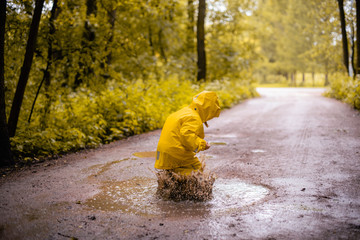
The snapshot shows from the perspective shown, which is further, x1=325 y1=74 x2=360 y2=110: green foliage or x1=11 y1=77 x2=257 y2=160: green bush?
x1=325 y1=74 x2=360 y2=110: green foliage

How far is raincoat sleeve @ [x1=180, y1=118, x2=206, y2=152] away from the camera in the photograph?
14.6 ft

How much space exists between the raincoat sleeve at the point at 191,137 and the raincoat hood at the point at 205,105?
→ 0.34 meters

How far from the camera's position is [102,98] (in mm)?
10969

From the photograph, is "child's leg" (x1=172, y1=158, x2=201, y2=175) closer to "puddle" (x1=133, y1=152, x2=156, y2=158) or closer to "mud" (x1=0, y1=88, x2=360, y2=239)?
"mud" (x1=0, y1=88, x2=360, y2=239)

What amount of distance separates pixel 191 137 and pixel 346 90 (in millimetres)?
16481

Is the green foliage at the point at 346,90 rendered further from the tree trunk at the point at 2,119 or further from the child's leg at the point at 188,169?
the tree trunk at the point at 2,119

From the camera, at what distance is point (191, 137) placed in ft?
14.7

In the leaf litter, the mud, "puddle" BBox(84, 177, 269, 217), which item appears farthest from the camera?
the leaf litter

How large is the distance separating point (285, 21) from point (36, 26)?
4450cm

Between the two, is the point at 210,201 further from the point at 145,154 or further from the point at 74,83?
the point at 74,83

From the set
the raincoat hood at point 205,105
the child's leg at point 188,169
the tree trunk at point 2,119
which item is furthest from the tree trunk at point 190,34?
the child's leg at point 188,169

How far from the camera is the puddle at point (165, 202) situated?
171 inches

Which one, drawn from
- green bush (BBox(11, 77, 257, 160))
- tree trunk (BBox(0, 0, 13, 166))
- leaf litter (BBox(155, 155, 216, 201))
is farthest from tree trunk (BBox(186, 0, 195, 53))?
leaf litter (BBox(155, 155, 216, 201))

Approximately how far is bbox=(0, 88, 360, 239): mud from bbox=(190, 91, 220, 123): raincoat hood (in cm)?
115
